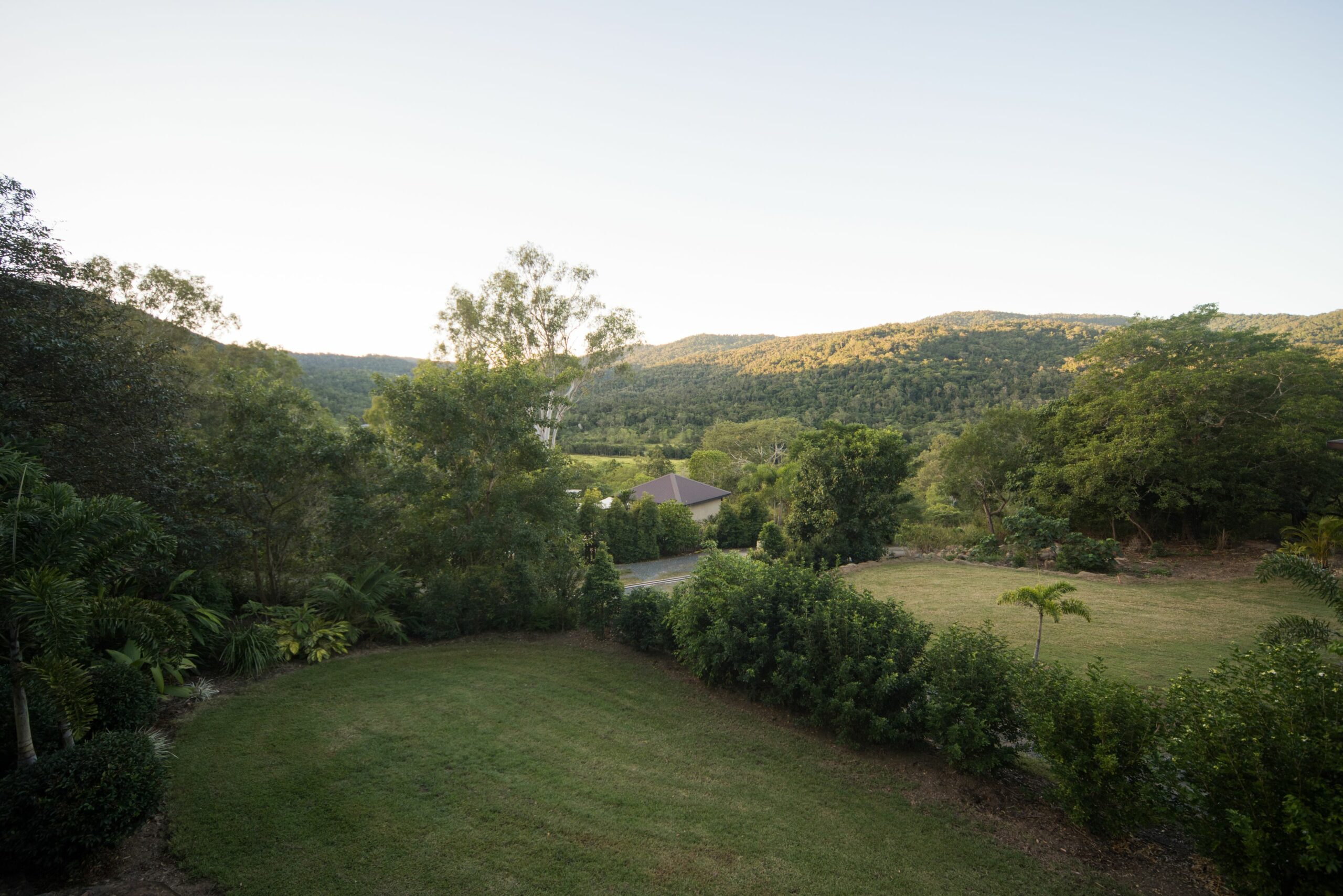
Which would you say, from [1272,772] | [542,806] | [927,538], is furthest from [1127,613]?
[542,806]

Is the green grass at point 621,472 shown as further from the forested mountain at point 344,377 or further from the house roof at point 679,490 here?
the forested mountain at point 344,377

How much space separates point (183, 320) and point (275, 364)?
3643 millimetres

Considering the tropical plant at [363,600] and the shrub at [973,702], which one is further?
the tropical plant at [363,600]

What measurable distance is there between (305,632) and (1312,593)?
14.9 metres

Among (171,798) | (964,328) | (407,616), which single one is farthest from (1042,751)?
(964,328)

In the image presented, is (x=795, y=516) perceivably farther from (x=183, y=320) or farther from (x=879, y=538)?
(x=183, y=320)

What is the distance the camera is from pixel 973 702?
231 inches

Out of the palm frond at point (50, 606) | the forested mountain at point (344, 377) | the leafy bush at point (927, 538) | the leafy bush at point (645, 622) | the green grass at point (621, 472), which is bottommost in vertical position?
the leafy bush at point (927, 538)

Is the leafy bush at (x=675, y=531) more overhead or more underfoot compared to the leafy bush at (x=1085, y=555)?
more underfoot

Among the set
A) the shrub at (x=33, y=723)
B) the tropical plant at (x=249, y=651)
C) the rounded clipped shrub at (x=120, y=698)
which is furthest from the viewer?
the tropical plant at (x=249, y=651)

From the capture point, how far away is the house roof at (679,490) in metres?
33.7

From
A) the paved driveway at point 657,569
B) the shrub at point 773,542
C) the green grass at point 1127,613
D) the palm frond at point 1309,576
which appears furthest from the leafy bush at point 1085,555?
the palm frond at point 1309,576

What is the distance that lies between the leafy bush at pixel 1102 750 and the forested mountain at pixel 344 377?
12189 millimetres

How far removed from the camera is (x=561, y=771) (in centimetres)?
569
